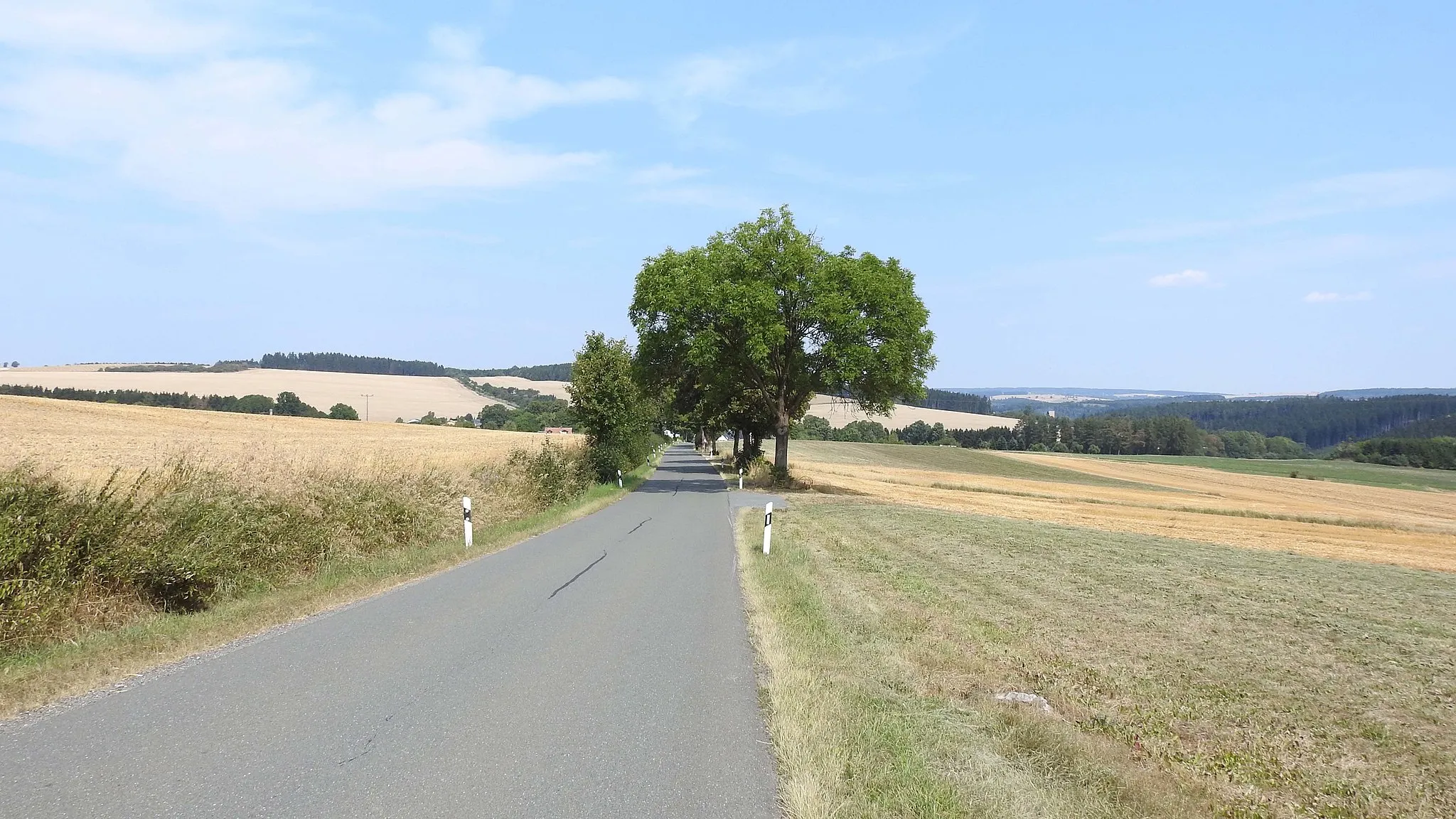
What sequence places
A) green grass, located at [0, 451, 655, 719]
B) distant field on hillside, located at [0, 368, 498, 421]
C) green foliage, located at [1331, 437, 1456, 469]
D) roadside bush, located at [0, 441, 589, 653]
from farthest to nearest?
distant field on hillside, located at [0, 368, 498, 421] < green foliage, located at [1331, 437, 1456, 469] < roadside bush, located at [0, 441, 589, 653] < green grass, located at [0, 451, 655, 719]

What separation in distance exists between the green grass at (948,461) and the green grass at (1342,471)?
24.4 m

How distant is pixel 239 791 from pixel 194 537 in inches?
276

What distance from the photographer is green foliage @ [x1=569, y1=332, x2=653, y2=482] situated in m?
36.3

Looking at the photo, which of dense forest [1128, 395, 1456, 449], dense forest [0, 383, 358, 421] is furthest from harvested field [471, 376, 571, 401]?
dense forest [1128, 395, 1456, 449]

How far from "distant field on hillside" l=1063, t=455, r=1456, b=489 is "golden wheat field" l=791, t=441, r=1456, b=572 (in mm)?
8284

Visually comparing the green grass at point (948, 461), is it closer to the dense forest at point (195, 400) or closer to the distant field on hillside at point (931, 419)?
the dense forest at point (195, 400)

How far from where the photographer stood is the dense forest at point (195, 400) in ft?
301

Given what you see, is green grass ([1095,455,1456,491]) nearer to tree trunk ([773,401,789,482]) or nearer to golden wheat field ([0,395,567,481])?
tree trunk ([773,401,789,482])

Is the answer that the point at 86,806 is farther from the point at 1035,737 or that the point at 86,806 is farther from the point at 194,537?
the point at 194,537

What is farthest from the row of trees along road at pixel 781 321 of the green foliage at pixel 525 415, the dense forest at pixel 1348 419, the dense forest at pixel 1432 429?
the dense forest at pixel 1348 419

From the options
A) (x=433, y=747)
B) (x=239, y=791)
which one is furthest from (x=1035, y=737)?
(x=239, y=791)

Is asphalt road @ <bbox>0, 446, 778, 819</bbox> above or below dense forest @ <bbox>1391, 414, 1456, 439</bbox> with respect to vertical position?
below

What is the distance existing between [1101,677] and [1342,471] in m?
105

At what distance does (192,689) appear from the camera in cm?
671
